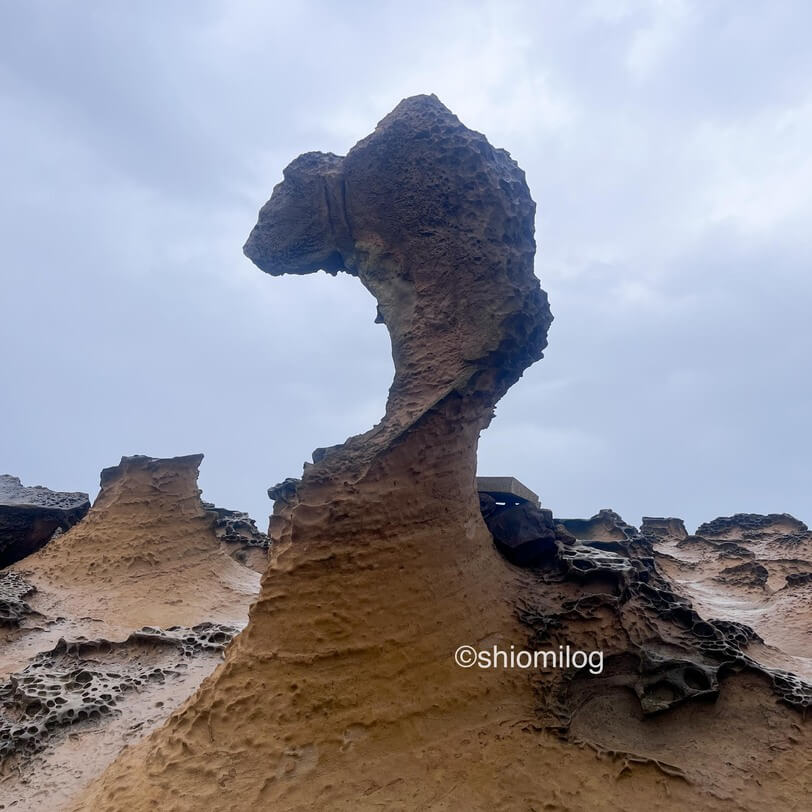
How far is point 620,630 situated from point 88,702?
122 inches

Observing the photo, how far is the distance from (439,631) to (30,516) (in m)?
6.49

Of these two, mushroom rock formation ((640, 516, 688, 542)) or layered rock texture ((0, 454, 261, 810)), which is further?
mushroom rock formation ((640, 516, 688, 542))

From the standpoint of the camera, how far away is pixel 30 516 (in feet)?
25.1

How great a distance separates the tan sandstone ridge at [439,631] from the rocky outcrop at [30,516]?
5.04m

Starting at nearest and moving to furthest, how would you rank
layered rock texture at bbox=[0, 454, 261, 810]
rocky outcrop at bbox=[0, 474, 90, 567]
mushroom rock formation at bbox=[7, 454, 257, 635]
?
layered rock texture at bbox=[0, 454, 261, 810] → mushroom rock formation at bbox=[7, 454, 257, 635] → rocky outcrop at bbox=[0, 474, 90, 567]

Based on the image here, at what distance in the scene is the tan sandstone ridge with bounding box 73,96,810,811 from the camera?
2.71m

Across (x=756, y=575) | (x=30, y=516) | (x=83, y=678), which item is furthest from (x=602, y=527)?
(x=30, y=516)

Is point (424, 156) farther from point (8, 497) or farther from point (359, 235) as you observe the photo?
point (8, 497)

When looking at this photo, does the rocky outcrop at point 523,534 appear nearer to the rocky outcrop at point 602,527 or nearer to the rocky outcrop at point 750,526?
the rocky outcrop at point 602,527

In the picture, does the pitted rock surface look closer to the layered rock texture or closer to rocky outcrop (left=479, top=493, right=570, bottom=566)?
the layered rock texture

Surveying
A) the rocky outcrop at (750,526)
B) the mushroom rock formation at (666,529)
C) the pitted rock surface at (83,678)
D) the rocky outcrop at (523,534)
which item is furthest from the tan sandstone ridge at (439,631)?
the mushroom rock formation at (666,529)

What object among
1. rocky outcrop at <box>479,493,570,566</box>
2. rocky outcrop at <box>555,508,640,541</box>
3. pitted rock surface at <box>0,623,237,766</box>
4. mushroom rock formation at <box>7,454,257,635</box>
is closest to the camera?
pitted rock surface at <box>0,623,237,766</box>

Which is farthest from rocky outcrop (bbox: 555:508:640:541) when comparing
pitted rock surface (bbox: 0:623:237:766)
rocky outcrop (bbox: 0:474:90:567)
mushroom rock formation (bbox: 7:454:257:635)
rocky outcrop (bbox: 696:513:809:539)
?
rocky outcrop (bbox: 0:474:90:567)

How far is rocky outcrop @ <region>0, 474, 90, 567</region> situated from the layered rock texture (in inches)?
15.2
